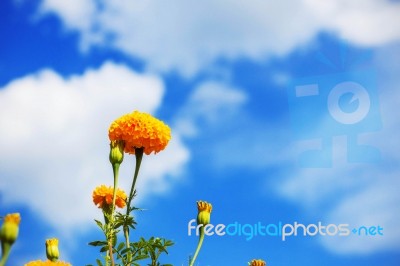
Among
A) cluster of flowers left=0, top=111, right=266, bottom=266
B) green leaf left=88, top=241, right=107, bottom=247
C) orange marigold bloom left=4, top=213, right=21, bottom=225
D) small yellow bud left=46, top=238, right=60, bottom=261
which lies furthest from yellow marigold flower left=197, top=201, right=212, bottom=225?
orange marigold bloom left=4, top=213, right=21, bottom=225

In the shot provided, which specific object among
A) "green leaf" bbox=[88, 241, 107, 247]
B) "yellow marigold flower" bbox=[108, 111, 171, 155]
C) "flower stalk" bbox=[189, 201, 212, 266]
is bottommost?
"green leaf" bbox=[88, 241, 107, 247]

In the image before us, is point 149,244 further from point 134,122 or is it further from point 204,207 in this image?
point 134,122

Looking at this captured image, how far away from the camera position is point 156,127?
239 cm

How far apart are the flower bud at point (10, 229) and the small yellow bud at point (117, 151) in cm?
125

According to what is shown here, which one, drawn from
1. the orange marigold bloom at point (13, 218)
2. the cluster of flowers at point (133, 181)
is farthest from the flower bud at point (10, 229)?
the cluster of flowers at point (133, 181)

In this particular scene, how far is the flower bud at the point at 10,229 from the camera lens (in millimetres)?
1020

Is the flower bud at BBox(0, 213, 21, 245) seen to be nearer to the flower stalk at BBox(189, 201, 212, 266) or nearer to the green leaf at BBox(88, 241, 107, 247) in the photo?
the green leaf at BBox(88, 241, 107, 247)

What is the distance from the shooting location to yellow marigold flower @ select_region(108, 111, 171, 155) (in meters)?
2.33

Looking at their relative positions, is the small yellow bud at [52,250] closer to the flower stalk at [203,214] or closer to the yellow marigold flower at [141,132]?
the yellow marigold flower at [141,132]

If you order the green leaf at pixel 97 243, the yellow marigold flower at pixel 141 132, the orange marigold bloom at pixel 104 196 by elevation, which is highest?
the yellow marigold flower at pixel 141 132

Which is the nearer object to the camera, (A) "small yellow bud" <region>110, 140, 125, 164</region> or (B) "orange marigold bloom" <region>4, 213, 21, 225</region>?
(B) "orange marigold bloom" <region>4, 213, 21, 225</region>

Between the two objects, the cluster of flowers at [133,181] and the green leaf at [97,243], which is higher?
the cluster of flowers at [133,181]

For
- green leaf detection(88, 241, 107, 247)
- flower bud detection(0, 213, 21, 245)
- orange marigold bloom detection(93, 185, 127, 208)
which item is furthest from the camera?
orange marigold bloom detection(93, 185, 127, 208)

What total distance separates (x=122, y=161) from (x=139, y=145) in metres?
0.11
